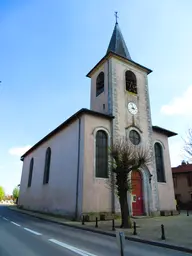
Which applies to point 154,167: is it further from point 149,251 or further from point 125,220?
point 149,251

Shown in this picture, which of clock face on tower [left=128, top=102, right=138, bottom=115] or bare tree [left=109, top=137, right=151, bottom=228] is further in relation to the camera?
clock face on tower [left=128, top=102, right=138, bottom=115]

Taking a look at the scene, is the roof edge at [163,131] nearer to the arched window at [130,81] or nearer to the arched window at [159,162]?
the arched window at [159,162]

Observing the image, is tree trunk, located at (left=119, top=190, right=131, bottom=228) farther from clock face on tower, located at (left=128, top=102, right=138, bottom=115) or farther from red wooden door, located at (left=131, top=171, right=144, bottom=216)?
clock face on tower, located at (left=128, top=102, right=138, bottom=115)

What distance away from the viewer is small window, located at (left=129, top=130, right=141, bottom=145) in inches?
695

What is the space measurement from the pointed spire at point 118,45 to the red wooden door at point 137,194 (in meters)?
12.1

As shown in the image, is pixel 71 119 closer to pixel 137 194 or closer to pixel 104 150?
pixel 104 150

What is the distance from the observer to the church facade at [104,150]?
47.5 ft

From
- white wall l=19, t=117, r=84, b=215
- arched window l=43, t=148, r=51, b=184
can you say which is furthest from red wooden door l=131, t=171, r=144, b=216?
arched window l=43, t=148, r=51, b=184

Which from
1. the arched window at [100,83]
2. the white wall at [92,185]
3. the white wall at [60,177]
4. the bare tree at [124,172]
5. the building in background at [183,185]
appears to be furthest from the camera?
the building in background at [183,185]

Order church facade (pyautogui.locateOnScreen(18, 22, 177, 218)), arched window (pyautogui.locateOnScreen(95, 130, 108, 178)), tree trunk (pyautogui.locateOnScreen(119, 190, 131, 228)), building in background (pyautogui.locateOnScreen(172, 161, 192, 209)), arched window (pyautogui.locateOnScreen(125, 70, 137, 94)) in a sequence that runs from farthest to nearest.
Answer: building in background (pyautogui.locateOnScreen(172, 161, 192, 209))
arched window (pyautogui.locateOnScreen(125, 70, 137, 94))
arched window (pyautogui.locateOnScreen(95, 130, 108, 178))
church facade (pyautogui.locateOnScreen(18, 22, 177, 218))
tree trunk (pyautogui.locateOnScreen(119, 190, 131, 228))

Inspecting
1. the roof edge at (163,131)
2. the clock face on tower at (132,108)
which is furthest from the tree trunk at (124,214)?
the roof edge at (163,131)

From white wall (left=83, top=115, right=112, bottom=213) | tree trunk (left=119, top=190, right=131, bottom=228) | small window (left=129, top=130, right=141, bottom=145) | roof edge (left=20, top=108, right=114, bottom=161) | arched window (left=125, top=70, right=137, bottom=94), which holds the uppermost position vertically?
arched window (left=125, top=70, right=137, bottom=94)

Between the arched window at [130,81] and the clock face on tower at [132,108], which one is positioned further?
the arched window at [130,81]

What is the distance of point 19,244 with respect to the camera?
20.8ft
